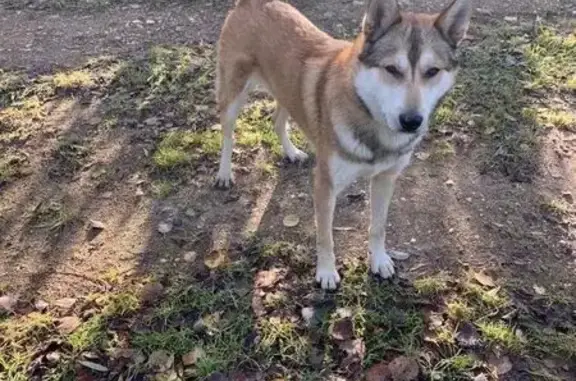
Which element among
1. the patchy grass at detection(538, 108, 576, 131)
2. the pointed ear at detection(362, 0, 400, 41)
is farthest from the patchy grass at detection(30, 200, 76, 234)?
the patchy grass at detection(538, 108, 576, 131)

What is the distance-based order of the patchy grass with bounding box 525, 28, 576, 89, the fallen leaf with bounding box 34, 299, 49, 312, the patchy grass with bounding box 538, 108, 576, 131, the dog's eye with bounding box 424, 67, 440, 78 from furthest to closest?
the patchy grass with bounding box 525, 28, 576, 89 → the patchy grass with bounding box 538, 108, 576, 131 → the fallen leaf with bounding box 34, 299, 49, 312 → the dog's eye with bounding box 424, 67, 440, 78

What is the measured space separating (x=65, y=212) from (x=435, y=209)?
8.58ft

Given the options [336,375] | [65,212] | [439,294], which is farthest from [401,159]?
[65,212]

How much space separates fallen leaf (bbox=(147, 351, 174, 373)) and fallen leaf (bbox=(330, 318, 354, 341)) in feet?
3.01

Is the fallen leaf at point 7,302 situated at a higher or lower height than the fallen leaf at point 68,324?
lower

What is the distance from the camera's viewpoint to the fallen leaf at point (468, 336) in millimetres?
3545

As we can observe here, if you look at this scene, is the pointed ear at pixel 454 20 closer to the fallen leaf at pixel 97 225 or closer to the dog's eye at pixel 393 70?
the dog's eye at pixel 393 70

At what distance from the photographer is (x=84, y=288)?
155 inches

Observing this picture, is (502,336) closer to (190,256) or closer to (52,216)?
(190,256)

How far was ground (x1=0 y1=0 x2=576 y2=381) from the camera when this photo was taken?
11.5 ft

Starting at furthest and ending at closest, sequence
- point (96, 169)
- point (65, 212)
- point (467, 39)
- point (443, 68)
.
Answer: point (467, 39)
point (96, 169)
point (65, 212)
point (443, 68)

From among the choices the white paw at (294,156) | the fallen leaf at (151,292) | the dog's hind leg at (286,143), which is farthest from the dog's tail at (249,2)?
the fallen leaf at (151,292)

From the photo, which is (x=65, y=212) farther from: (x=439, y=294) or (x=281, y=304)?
(x=439, y=294)

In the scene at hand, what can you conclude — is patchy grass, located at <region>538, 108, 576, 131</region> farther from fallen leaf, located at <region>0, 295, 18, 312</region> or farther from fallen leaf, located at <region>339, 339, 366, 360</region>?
fallen leaf, located at <region>0, 295, 18, 312</region>
